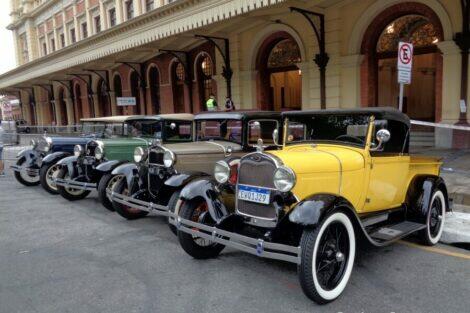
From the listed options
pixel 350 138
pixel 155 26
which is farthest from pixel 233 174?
pixel 155 26

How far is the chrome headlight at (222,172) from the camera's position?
4324 millimetres

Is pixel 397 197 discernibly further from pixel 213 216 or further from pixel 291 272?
pixel 213 216

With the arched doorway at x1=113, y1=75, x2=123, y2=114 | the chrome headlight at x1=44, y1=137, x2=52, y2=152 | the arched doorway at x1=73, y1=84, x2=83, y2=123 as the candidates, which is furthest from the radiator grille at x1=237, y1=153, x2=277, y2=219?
the arched doorway at x1=73, y1=84, x2=83, y2=123

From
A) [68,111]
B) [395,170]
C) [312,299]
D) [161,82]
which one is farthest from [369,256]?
[68,111]

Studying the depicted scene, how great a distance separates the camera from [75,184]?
23.9 ft

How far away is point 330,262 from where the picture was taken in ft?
11.4

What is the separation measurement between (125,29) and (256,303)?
1455 centimetres

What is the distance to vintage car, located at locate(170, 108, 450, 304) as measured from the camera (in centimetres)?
339

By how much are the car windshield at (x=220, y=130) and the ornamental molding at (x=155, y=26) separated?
474 cm

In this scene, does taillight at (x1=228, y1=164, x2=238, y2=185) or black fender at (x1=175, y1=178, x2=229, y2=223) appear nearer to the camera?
black fender at (x1=175, y1=178, x2=229, y2=223)

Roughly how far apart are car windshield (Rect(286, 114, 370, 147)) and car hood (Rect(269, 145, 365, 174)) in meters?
0.18

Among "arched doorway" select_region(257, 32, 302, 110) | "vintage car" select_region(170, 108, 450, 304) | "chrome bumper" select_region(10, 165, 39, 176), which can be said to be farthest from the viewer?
"arched doorway" select_region(257, 32, 302, 110)

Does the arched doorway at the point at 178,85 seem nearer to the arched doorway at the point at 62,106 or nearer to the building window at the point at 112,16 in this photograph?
the building window at the point at 112,16

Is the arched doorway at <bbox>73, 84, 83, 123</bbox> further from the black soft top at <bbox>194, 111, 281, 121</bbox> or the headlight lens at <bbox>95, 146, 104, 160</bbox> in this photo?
the black soft top at <bbox>194, 111, 281, 121</bbox>
